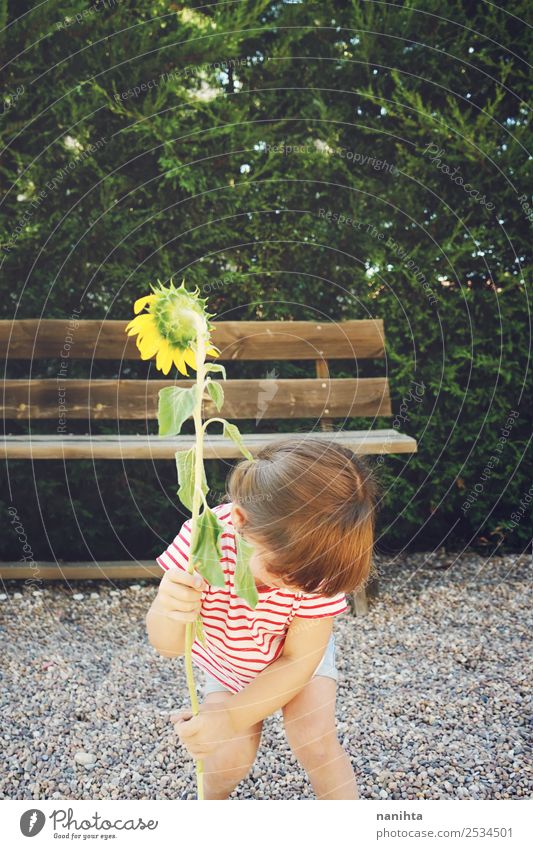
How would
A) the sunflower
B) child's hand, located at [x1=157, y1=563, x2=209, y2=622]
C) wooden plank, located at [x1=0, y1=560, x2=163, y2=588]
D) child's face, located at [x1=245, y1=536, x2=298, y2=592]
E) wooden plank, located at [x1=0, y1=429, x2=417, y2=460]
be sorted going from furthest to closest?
1. wooden plank, located at [x1=0, y1=560, x2=163, y2=588]
2. wooden plank, located at [x1=0, y1=429, x2=417, y2=460]
3. child's face, located at [x1=245, y1=536, x2=298, y2=592]
4. child's hand, located at [x1=157, y1=563, x2=209, y2=622]
5. the sunflower

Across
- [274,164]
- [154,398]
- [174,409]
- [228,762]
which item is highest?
[274,164]

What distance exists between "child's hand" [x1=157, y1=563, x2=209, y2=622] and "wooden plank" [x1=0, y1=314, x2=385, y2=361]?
1.23 meters

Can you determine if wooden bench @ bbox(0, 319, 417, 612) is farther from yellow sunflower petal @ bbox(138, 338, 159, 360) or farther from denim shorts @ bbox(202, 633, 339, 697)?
yellow sunflower petal @ bbox(138, 338, 159, 360)

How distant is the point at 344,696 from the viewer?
5.39 feet

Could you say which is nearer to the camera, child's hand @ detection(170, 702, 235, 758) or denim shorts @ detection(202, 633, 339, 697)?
child's hand @ detection(170, 702, 235, 758)

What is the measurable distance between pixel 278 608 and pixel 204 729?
194 millimetres

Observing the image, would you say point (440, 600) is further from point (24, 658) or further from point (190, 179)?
point (190, 179)

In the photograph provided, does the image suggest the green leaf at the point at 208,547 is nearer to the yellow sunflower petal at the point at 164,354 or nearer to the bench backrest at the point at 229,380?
the yellow sunflower petal at the point at 164,354

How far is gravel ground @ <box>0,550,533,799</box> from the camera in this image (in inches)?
53.0

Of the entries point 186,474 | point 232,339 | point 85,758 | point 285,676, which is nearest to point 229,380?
point 232,339

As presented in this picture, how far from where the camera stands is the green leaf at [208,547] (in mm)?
845

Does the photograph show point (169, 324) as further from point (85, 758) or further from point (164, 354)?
point (85, 758)

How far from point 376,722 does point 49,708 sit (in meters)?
0.64
